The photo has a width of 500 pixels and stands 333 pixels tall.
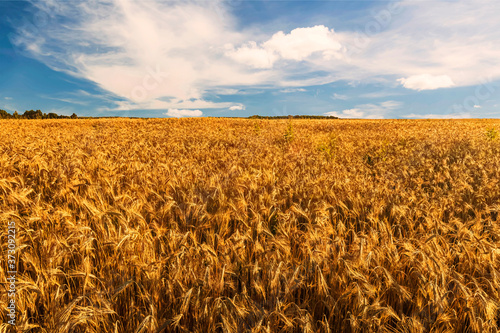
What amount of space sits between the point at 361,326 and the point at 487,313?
66 centimetres

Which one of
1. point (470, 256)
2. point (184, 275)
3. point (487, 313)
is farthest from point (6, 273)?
point (470, 256)

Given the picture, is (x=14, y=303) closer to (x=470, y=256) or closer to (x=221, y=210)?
(x=221, y=210)

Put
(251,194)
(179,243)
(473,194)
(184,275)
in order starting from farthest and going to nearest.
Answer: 1. (473,194)
2. (251,194)
3. (179,243)
4. (184,275)

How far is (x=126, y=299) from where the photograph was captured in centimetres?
175

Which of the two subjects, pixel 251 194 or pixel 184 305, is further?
pixel 251 194

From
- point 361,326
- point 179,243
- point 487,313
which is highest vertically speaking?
point 179,243

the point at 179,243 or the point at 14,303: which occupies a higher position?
the point at 179,243

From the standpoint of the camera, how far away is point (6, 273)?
78.8 inches

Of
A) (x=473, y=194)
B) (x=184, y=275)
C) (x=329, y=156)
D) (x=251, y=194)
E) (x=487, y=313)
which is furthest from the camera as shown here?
(x=329, y=156)

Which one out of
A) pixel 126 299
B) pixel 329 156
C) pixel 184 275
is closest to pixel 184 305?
pixel 184 275

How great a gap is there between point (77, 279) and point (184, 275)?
36.5 inches

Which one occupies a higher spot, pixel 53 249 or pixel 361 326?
pixel 53 249

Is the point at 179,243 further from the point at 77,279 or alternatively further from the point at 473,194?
the point at 473,194

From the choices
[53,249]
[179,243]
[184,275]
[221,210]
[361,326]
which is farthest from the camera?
[221,210]
